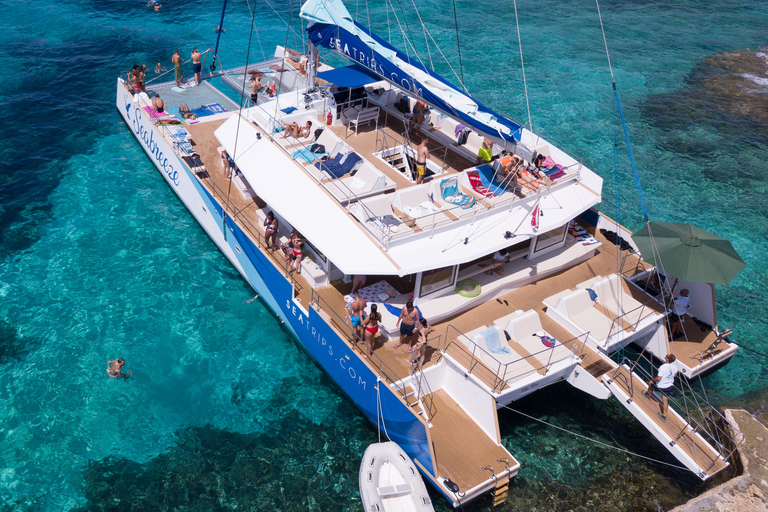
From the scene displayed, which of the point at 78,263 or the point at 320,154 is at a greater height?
the point at 320,154

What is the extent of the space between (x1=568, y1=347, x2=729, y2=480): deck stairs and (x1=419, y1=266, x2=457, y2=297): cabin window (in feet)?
11.7

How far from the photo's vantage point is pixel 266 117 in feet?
58.9

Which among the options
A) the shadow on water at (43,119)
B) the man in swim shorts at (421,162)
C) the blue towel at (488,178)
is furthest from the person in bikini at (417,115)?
the shadow on water at (43,119)

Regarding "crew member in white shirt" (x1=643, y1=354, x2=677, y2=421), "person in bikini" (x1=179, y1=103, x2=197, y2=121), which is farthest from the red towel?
"person in bikini" (x1=179, y1=103, x2=197, y2=121)

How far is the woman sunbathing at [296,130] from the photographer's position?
17109 mm

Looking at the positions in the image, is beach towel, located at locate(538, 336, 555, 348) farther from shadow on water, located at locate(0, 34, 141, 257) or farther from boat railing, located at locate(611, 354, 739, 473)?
shadow on water, located at locate(0, 34, 141, 257)

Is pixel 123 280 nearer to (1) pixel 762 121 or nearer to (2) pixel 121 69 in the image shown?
(2) pixel 121 69

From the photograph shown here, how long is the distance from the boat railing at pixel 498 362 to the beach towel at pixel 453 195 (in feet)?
10.8

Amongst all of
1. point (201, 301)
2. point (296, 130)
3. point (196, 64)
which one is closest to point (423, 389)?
point (201, 301)

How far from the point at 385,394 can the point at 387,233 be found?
142 inches

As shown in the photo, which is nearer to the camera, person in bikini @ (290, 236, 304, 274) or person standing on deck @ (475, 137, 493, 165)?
person in bikini @ (290, 236, 304, 274)

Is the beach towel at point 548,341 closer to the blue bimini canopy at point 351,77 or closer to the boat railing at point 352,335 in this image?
the boat railing at point 352,335

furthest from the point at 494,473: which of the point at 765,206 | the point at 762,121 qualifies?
the point at 762,121

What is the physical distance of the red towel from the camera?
597 inches
